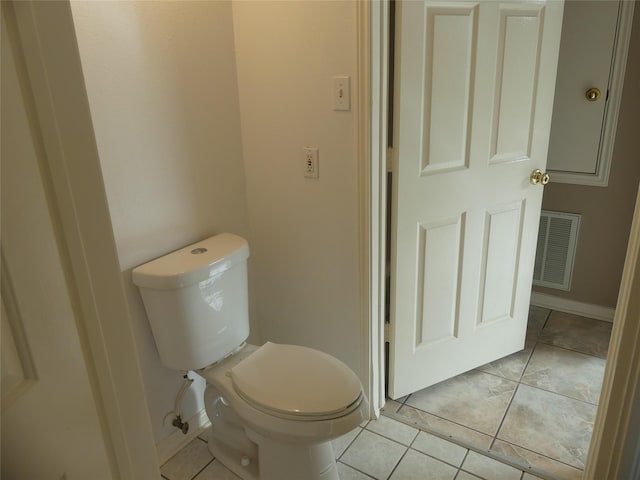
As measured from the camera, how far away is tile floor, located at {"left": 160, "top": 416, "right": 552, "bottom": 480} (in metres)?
1.78

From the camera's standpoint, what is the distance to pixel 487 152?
1.94 m

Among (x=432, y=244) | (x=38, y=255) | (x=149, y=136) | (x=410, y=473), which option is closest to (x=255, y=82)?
(x=149, y=136)

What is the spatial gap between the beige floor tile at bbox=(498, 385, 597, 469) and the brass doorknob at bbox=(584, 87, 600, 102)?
1.42 meters

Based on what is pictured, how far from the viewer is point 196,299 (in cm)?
163

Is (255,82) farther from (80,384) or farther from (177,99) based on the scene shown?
(80,384)

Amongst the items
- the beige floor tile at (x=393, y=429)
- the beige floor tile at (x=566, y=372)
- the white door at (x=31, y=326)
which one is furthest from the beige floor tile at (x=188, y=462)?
→ the beige floor tile at (x=566, y=372)

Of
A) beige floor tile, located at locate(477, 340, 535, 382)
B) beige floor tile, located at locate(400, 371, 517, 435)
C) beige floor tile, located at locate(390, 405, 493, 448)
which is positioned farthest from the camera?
beige floor tile, located at locate(477, 340, 535, 382)

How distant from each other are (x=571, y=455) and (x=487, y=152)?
1173mm

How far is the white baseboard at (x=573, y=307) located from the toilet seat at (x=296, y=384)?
5.87 ft

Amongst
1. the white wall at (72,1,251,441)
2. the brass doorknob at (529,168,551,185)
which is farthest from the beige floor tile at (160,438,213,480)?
the brass doorknob at (529,168,551,185)

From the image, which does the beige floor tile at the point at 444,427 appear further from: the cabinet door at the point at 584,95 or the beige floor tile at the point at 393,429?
the cabinet door at the point at 584,95

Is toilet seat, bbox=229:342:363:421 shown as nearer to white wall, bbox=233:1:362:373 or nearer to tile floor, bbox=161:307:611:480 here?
white wall, bbox=233:1:362:373

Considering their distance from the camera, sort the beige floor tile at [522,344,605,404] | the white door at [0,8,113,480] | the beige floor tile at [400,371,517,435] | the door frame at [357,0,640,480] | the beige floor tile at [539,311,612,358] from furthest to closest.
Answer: the beige floor tile at [539,311,612,358]
the beige floor tile at [522,344,605,404]
the beige floor tile at [400,371,517,435]
the door frame at [357,0,640,480]
the white door at [0,8,113,480]

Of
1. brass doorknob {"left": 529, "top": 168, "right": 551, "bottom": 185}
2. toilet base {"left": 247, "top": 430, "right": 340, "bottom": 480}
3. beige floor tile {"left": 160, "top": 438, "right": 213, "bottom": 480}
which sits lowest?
beige floor tile {"left": 160, "top": 438, "right": 213, "bottom": 480}
